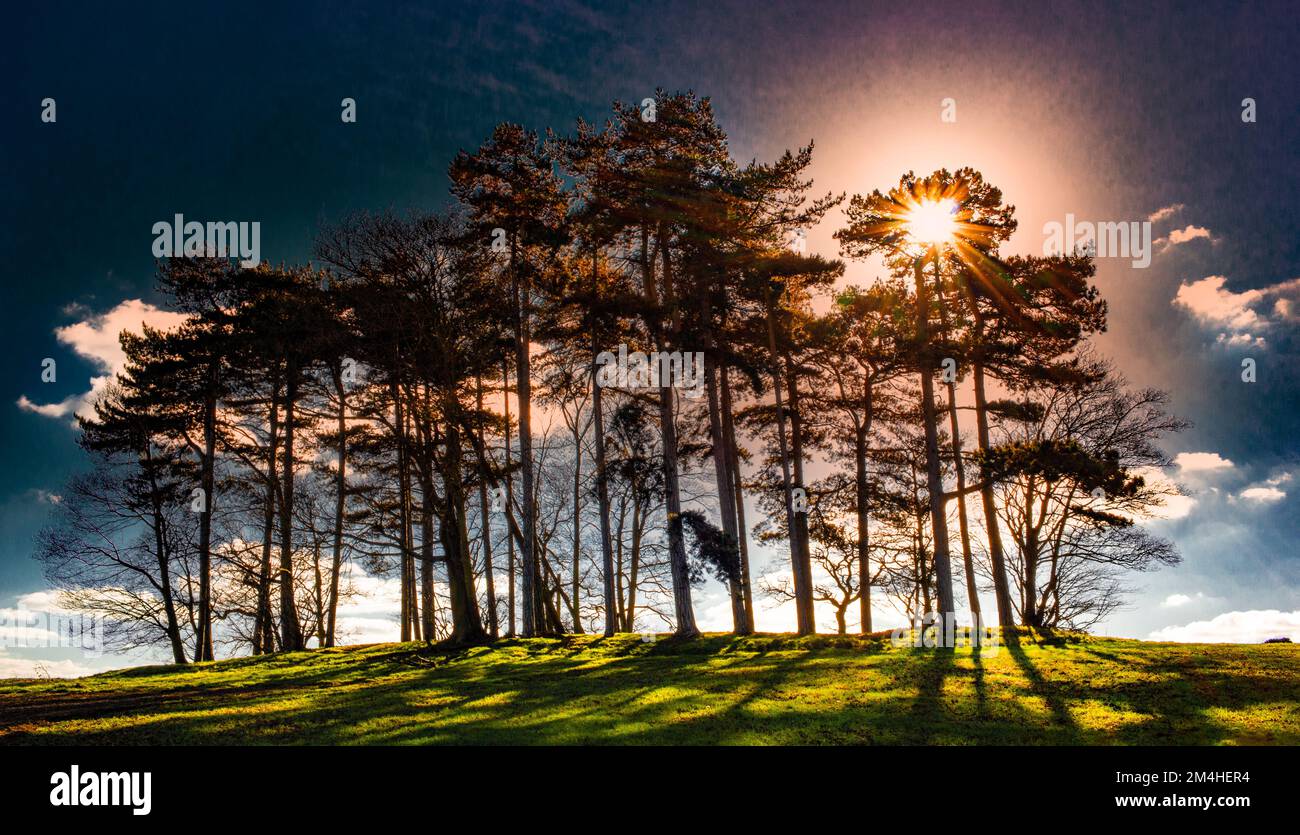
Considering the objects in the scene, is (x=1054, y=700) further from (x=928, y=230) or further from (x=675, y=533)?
(x=928, y=230)

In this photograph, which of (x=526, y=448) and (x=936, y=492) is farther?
(x=526, y=448)

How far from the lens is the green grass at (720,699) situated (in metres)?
10.4

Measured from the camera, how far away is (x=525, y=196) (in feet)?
84.9

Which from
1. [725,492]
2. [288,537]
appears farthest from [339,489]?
[725,492]

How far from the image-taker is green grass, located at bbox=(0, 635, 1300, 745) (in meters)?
10.4

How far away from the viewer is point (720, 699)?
1310cm

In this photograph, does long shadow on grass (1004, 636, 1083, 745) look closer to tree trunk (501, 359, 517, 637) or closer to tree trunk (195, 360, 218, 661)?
tree trunk (501, 359, 517, 637)

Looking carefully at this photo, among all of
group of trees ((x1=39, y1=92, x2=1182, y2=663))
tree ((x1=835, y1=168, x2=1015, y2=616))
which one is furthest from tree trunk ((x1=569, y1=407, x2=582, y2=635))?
tree ((x1=835, y1=168, x2=1015, y2=616))

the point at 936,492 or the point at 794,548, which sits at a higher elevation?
the point at 936,492

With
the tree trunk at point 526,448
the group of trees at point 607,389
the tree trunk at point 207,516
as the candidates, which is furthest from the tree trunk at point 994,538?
the tree trunk at point 207,516

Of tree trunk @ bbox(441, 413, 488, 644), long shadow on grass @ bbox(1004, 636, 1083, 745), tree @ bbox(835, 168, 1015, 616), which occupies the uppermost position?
tree @ bbox(835, 168, 1015, 616)
